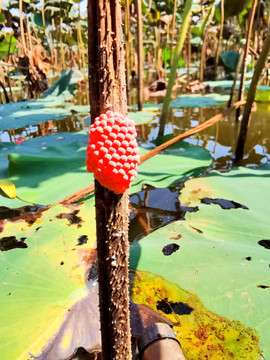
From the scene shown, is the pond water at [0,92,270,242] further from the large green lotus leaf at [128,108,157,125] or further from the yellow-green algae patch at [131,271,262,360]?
the yellow-green algae patch at [131,271,262,360]

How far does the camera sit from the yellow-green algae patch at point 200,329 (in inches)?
23.7

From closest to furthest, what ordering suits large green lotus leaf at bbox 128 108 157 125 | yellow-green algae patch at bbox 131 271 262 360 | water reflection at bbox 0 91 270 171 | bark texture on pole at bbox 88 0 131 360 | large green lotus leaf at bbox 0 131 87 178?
bark texture on pole at bbox 88 0 131 360 < yellow-green algae patch at bbox 131 271 262 360 < large green lotus leaf at bbox 0 131 87 178 < water reflection at bbox 0 91 270 171 < large green lotus leaf at bbox 128 108 157 125

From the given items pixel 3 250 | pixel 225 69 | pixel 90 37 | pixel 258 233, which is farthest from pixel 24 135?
pixel 225 69

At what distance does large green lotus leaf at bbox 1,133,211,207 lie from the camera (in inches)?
48.8

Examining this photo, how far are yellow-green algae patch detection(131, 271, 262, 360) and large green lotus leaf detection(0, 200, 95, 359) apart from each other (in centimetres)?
18

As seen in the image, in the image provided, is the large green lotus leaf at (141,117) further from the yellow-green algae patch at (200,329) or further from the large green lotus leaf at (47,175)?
the yellow-green algae patch at (200,329)

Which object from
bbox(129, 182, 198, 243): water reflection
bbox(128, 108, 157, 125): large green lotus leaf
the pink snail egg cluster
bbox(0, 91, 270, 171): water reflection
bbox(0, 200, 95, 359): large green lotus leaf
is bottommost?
bbox(129, 182, 198, 243): water reflection

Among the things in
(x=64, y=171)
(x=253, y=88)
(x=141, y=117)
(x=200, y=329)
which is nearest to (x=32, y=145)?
(x=64, y=171)

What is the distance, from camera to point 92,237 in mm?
954

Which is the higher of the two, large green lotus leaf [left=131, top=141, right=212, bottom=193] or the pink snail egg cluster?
the pink snail egg cluster

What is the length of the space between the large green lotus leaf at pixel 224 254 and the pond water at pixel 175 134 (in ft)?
0.55

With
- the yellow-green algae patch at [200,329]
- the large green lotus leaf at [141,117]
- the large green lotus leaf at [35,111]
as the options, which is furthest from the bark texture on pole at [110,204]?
the large green lotus leaf at [35,111]

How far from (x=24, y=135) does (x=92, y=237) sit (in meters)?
2.13

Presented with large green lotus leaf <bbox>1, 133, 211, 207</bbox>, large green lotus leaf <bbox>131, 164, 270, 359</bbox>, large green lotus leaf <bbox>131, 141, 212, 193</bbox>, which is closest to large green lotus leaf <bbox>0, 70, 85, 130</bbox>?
large green lotus leaf <bbox>1, 133, 211, 207</bbox>
